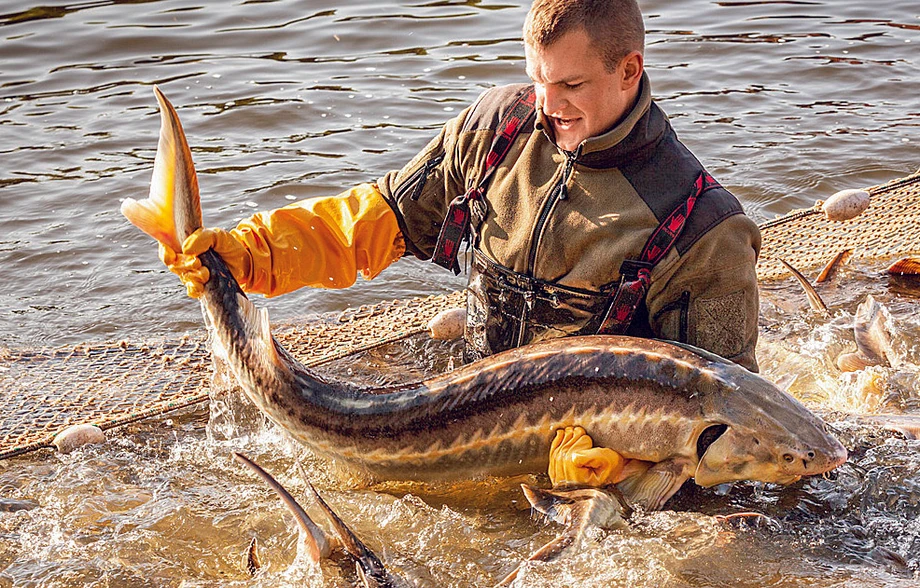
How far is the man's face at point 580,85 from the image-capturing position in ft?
10.3

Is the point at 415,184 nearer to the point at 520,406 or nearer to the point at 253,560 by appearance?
the point at 520,406

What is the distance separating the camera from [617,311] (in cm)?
333

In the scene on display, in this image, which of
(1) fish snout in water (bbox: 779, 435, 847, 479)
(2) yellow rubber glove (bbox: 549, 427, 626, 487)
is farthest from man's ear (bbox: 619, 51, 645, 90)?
(1) fish snout in water (bbox: 779, 435, 847, 479)

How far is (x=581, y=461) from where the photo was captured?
304cm

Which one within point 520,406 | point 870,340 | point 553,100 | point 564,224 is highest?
point 553,100

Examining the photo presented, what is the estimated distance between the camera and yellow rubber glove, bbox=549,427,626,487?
10.0 ft

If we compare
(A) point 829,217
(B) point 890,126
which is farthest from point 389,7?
(A) point 829,217

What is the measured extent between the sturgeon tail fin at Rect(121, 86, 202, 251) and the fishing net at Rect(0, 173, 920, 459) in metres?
1.11

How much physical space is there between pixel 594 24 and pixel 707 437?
1.26m

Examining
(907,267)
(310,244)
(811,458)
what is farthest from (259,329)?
(907,267)

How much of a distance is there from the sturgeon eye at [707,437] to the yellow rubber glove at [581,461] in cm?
23

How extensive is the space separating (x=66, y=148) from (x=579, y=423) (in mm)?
5525

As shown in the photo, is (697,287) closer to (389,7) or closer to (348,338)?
(348,338)

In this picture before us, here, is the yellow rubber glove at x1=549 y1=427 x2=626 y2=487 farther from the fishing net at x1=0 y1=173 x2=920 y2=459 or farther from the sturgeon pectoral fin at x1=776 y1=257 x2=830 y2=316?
the sturgeon pectoral fin at x1=776 y1=257 x2=830 y2=316
